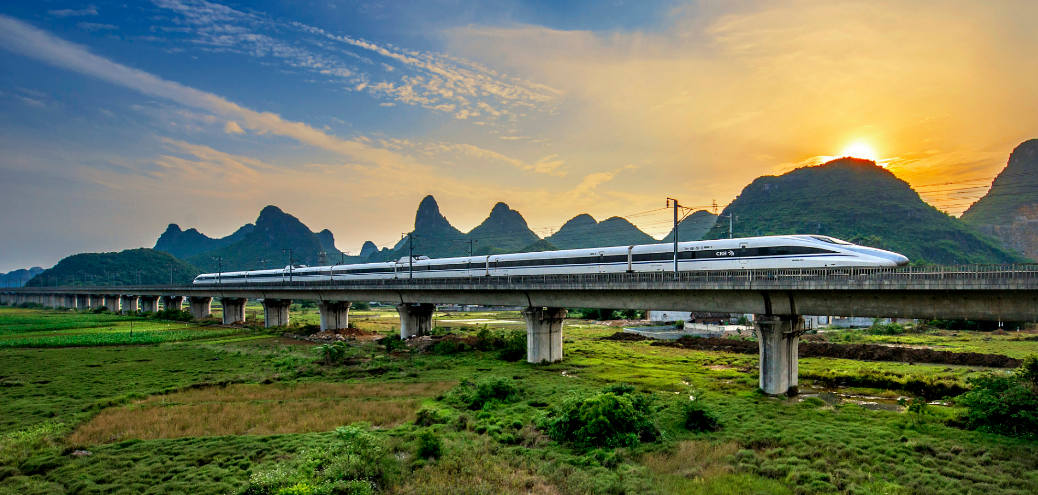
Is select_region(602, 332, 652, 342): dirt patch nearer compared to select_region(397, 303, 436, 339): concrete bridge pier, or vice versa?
select_region(397, 303, 436, 339): concrete bridge pier

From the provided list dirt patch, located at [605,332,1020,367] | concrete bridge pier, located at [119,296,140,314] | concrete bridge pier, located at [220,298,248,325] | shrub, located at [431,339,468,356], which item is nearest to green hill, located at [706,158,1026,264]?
dirt patch, located at [605,332,1020,367]

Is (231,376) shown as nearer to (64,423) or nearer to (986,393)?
(64,423)

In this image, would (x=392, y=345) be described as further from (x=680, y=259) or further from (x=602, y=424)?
(x=602, y=424)

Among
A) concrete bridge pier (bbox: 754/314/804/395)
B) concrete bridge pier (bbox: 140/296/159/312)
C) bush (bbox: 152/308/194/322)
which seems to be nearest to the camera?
concrete bridge pier (bbox: 754/314/804/395)

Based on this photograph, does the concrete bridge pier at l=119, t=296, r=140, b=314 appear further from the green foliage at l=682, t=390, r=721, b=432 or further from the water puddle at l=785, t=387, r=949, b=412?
the water puddle at l=785, t=387, r=949, b=412

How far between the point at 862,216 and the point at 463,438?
169 m

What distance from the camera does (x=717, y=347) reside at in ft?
168

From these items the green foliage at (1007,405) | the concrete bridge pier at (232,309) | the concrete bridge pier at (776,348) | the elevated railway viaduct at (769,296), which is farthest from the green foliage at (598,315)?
the green foliage at (1007,405)

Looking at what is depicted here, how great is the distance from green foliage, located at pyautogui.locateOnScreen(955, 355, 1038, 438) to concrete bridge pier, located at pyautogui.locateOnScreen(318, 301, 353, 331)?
6433cm

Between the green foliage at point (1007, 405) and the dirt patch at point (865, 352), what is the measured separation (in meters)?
20.2

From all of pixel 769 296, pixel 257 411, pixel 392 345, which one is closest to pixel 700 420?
pixel 769 296

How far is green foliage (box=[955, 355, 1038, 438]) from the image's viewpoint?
19.9m

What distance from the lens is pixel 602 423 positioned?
20.3 meters

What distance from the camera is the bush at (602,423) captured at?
792 inches
